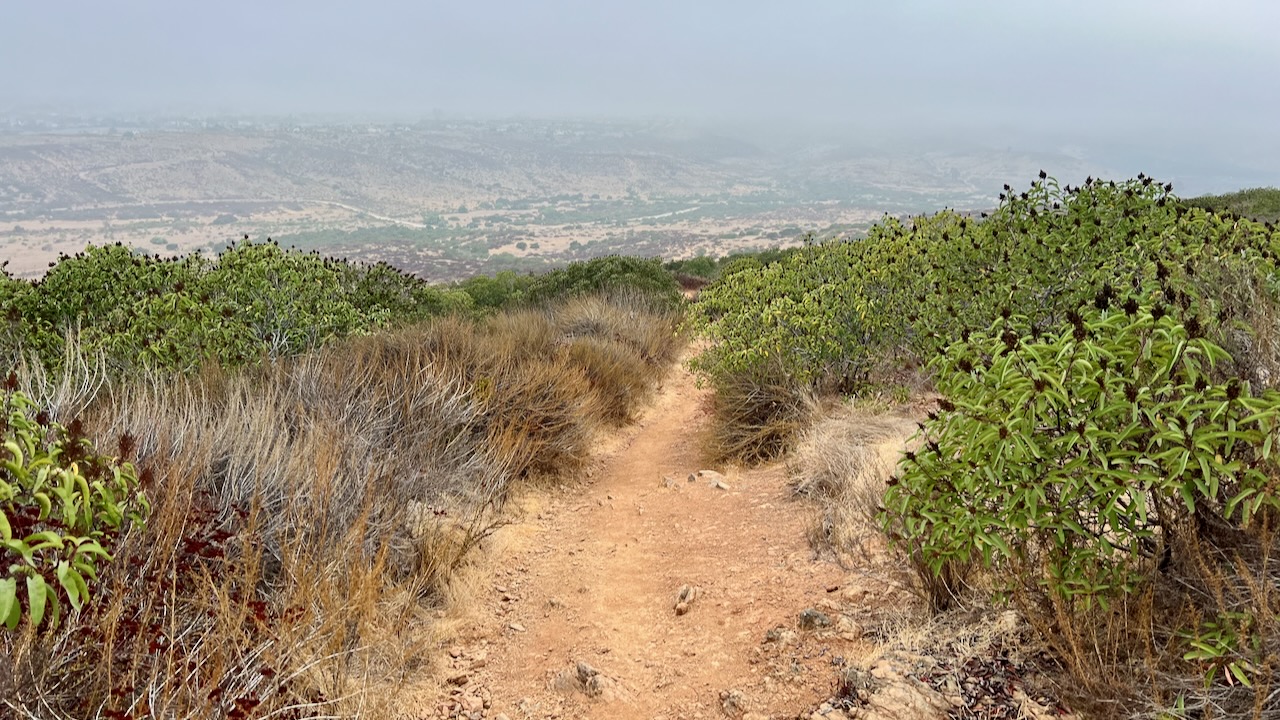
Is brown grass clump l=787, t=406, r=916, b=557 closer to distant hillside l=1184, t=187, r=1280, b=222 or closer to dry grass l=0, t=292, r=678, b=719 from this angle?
dry grass l=0, t=292, r=678, b=719

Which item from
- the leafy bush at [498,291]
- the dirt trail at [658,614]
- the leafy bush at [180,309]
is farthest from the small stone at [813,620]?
the leafy bush at [498,291]

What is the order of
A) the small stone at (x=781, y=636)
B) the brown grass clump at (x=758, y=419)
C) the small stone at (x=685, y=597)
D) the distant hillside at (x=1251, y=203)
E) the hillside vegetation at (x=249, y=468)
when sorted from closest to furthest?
the hillside vegetation at (x=249, y=468) → the small stone at (x=781, y=636) → the small stone at (x=685, y=597) → the brown grass clump at (x=758, y=419) → the distant hillside at (x=1251, y=203)

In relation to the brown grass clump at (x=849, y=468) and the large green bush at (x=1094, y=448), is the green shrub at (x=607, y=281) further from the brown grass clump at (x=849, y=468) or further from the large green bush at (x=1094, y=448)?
the large green bush at (x=1094, y=448)

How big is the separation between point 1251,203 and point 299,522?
25.9 metres

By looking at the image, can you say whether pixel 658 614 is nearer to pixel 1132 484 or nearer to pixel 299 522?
pixel 299 522

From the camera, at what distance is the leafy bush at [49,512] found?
149 cm

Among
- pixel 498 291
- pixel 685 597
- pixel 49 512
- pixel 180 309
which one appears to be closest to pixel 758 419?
pixel 685 597

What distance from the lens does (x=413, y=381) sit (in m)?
6.44

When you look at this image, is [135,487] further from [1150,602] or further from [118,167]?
[118,167]

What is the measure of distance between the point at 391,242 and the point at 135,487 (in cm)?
11019

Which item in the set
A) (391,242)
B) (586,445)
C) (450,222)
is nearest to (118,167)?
(450,222)

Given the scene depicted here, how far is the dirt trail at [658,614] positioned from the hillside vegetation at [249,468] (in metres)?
0.46

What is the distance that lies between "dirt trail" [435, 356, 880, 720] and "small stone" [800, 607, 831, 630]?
0.05 feet

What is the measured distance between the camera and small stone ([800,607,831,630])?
375 cm
